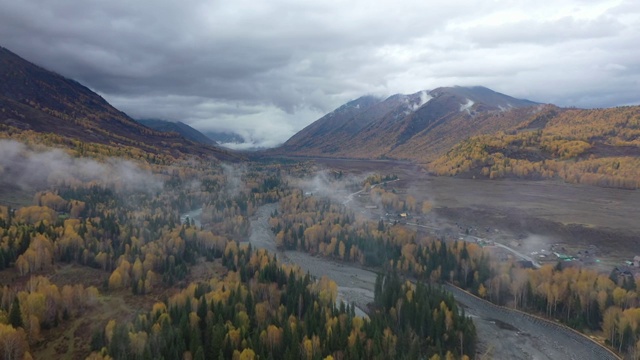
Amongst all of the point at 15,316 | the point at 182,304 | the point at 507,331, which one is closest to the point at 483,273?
the point at 507,331

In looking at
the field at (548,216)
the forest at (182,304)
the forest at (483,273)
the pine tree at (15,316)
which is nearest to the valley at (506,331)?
the forest at (483,273)

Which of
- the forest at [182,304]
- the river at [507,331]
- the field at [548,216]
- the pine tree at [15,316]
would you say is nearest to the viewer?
the forest at [182,304]

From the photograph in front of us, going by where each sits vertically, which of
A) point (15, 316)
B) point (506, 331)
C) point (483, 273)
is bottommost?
point (506, 331)

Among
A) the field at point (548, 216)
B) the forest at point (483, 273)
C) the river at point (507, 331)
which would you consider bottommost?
the river at point (507, 331)

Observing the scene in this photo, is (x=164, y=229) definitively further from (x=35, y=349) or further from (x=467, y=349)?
(x=467, y=349)

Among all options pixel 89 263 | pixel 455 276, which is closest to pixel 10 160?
pixel 89 263

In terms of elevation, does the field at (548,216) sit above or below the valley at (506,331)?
above

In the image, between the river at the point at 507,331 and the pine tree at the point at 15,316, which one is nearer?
the pine tree at the point at 15,316

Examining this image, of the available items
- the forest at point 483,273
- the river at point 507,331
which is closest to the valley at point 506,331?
the river at point 507,331

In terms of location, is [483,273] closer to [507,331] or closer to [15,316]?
[507,331]

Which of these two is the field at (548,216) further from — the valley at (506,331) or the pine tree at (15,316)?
the pine tree at (15,316)

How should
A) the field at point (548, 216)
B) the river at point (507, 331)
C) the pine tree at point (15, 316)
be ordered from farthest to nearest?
the field at point (548, 216), the river at point (507, 331), the pine tree at point (15, 316)
